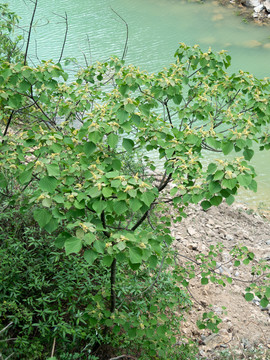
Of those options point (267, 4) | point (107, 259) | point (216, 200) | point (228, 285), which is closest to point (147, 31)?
point (267, 4)

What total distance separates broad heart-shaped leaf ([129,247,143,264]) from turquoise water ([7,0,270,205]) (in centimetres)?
599

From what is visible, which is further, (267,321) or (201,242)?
(201,242)

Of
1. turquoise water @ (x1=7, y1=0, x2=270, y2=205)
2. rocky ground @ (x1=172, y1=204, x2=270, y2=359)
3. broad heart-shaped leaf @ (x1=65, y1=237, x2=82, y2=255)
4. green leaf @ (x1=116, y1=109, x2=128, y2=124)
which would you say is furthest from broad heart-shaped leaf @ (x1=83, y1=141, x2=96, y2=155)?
turquoise water @ (x1=7, y1=0, x2=270, y2=205)

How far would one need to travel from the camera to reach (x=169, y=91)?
2342mm

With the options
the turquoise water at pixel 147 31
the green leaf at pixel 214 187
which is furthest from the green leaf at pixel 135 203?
the turquoise water at pixel 147 31

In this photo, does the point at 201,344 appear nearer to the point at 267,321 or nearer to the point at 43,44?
the point at 267,321

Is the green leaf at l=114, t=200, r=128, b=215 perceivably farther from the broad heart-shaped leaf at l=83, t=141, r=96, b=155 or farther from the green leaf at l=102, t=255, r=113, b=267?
the broad heart-shaped leaf at l=83, t=141, r=96, b=155

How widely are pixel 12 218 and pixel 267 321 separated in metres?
2.53

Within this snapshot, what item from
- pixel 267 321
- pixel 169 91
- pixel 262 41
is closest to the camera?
pixel 169 91

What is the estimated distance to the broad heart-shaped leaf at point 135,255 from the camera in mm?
1668

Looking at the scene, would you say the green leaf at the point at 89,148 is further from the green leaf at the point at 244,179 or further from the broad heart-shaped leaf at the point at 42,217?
the green leaf at the point at 244,179

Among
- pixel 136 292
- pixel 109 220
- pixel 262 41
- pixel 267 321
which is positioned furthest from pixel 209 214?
pixel 262 41

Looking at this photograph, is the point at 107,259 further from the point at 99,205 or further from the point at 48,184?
the point at 48,184

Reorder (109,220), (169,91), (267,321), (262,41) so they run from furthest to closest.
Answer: (262,41) < (267,321) < (169,91) < (109,220)
